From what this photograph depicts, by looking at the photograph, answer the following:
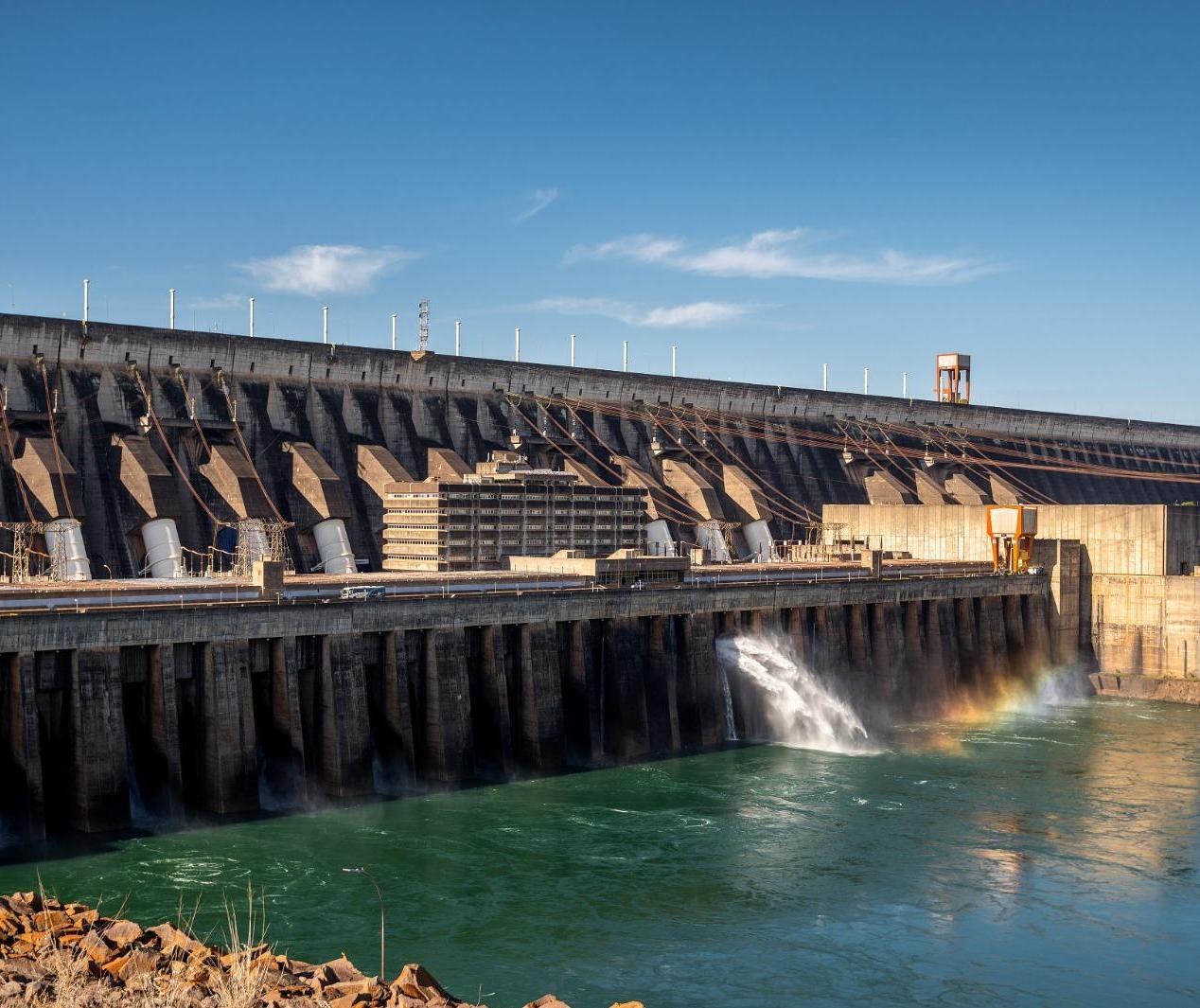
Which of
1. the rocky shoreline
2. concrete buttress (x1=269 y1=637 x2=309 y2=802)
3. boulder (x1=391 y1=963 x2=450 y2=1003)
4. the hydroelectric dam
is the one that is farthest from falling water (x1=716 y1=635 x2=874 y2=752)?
the rocky shoreline

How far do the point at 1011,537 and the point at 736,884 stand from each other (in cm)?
4584

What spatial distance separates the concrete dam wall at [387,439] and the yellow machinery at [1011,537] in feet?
68.5

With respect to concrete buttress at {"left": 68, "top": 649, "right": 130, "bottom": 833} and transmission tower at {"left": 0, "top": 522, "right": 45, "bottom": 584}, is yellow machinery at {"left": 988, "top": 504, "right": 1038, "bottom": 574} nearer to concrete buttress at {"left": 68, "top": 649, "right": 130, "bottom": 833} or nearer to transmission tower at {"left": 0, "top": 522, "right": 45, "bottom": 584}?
transmission tower at {"left": 0, "top": 522, "right": 45, "bottom": 584}

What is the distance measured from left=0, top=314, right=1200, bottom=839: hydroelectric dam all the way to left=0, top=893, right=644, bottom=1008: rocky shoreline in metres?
13.2

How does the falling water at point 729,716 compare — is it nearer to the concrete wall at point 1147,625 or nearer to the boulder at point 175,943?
the concrete wall at point 1147,625

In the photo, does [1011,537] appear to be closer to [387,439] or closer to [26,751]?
[387,439]

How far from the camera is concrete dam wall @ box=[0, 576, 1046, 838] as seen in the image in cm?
3978

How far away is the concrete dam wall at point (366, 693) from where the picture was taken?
3978 cm

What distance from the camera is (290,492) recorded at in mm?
74562

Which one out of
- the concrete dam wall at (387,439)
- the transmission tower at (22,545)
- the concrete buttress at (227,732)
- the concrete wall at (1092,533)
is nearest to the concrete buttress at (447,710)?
the concrete buttress at (227,732)

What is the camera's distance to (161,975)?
2428 cm

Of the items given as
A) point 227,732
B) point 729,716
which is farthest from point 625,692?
point 227,732

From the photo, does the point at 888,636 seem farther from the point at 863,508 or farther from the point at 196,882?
the point at 196,882

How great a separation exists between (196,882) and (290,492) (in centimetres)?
4141
